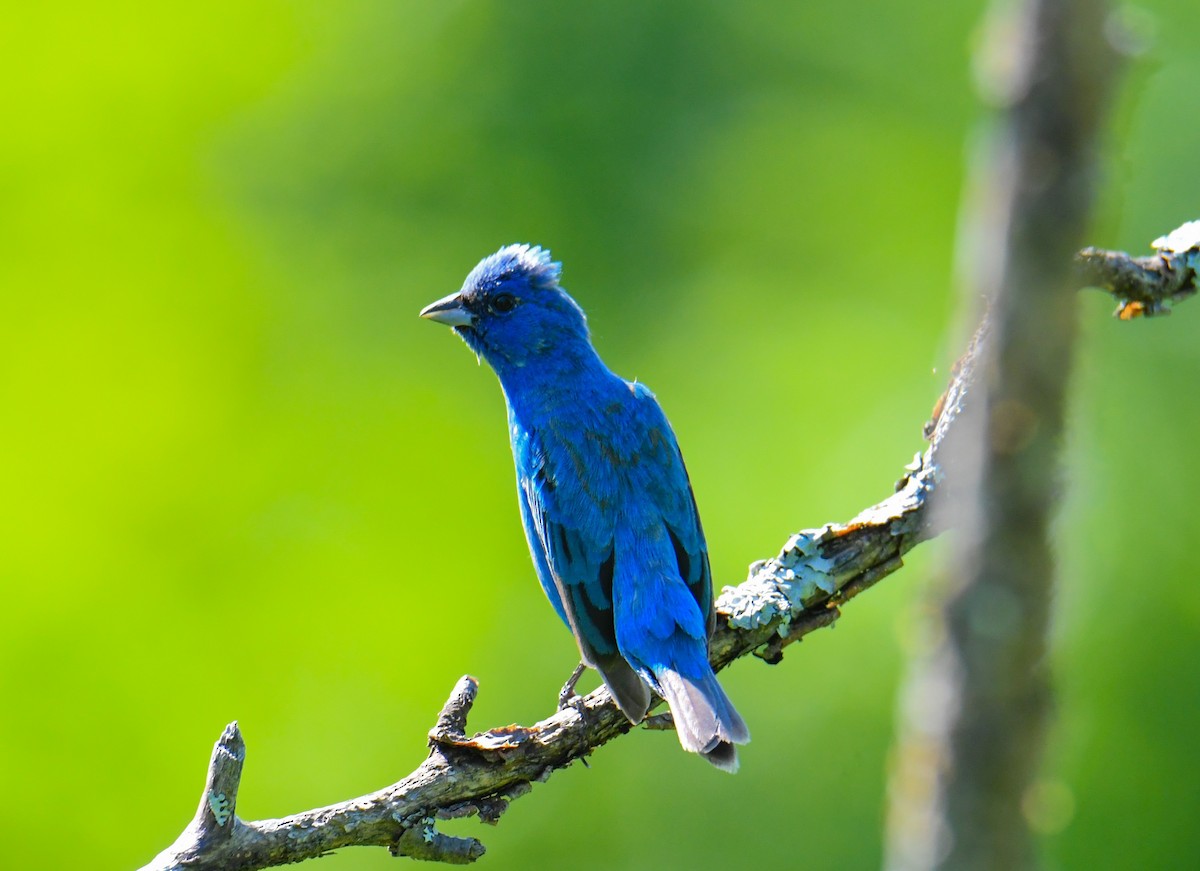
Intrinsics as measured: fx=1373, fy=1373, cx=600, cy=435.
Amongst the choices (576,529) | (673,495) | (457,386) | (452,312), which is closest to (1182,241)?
(673,495)

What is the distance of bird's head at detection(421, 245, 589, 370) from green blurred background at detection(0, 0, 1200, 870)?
3475 mm

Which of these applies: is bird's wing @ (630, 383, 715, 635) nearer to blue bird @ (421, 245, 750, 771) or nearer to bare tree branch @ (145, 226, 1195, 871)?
blue bird @ (421, 245, 750, 771)

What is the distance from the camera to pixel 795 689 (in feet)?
29.9

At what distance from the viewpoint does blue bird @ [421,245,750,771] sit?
450cm

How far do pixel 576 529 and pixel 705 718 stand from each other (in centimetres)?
113

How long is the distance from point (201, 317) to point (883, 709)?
658 cm

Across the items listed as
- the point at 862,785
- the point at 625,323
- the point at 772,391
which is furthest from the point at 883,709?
the point at 625,323

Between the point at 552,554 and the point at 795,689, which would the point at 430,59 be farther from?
the point at 552,554

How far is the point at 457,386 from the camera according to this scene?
11.6 meters

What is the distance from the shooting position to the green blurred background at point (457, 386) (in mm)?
8977

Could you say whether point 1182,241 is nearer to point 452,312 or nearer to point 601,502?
point 601,502

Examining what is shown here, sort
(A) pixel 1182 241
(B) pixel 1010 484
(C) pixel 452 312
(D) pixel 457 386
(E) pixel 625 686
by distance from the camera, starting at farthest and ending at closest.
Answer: (D) pixel 457 386, (C) pixel 452 312, (E) pixel 625 686, (A) pixel 1182 241, (B) pixel 1010 484

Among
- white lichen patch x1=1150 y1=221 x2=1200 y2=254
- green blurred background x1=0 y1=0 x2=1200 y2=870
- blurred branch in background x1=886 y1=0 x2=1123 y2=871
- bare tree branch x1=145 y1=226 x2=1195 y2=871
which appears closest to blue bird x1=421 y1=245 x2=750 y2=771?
bare tree branch x1=145 y1=226 x2=1195 y2=871

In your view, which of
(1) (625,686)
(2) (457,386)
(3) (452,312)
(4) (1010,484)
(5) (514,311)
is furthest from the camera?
(2) (457,386)
